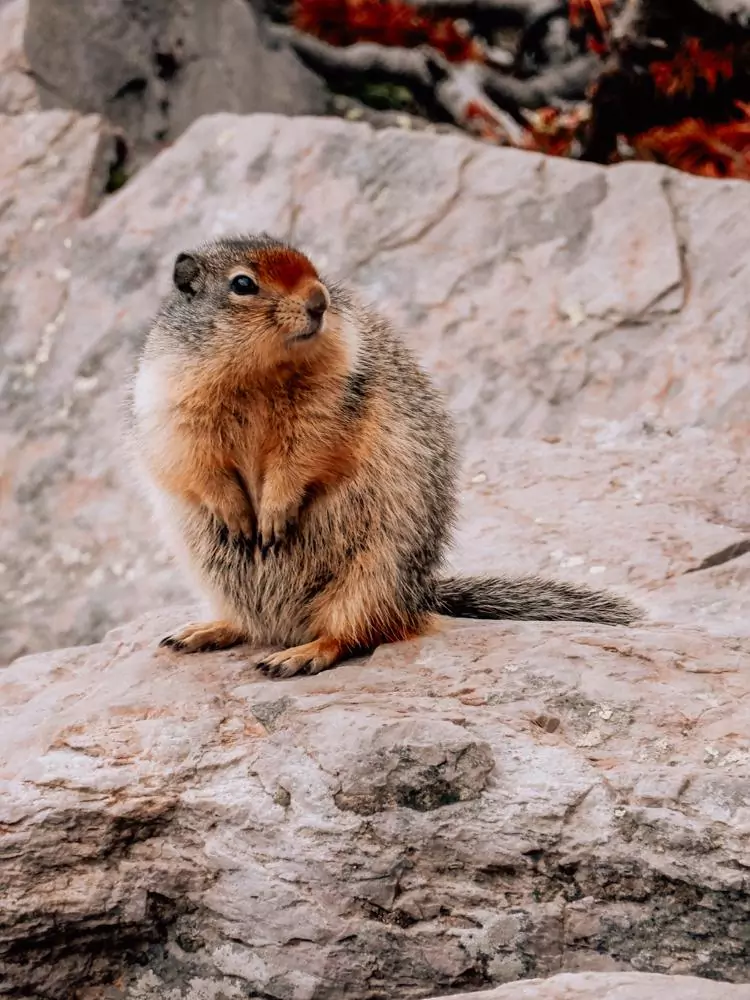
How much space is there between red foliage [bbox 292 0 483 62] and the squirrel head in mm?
6398

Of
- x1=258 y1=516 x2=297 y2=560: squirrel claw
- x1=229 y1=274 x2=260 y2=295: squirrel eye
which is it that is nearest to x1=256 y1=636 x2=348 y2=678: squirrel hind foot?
x1=258 y1=516 x2=297 y2=560: squirrel claw

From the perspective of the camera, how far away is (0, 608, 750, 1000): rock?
354 centimetres

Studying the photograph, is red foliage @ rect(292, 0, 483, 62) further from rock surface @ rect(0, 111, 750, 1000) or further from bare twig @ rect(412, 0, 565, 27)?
rock surface @ rect(0, 111, 750, 1000)

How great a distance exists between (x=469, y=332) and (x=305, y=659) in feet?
11.9

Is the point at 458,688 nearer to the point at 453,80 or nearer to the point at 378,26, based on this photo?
the point at 453,80

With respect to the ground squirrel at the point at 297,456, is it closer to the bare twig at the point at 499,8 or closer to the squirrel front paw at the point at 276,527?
the squirrel front paw at the point at 276,527

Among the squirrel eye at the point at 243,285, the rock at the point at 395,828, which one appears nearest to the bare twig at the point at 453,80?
the squirrel eye at the point at 243,285

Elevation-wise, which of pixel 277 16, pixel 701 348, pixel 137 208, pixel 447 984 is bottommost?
pixel 447 984

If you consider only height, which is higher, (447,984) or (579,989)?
(579,989)

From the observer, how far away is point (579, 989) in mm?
3041

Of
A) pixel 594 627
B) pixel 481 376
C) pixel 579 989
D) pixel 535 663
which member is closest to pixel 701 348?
pixel 481 376

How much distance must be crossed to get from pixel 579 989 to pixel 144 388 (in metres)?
2.76

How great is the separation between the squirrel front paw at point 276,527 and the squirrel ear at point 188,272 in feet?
3.08

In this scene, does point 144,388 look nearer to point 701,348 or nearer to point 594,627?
point 594,627
